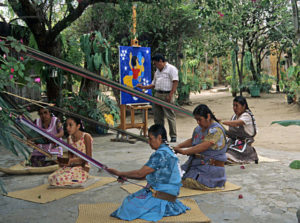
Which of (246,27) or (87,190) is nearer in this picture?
(87,190)

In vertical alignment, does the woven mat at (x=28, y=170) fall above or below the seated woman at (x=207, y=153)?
below

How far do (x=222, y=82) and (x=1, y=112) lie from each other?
21921 millimetres

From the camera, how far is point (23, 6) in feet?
21.8

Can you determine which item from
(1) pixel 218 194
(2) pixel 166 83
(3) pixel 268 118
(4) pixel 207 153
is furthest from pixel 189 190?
(3) pixel 268 118

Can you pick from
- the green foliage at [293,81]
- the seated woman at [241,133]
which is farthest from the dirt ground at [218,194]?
the green foliage at [293,81]

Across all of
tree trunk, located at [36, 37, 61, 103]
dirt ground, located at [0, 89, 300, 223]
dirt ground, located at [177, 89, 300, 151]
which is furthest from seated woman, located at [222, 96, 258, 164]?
tree trunk, located at [36, 37, 61, 103]

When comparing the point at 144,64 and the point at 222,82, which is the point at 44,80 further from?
the point at 222,82

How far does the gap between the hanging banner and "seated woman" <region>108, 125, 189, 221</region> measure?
4.43 metres

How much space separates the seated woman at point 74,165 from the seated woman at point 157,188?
1126 mm

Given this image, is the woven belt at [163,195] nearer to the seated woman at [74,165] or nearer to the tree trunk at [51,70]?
the seated woman at [74,165]

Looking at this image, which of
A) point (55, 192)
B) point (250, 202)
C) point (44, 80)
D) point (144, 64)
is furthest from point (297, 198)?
point (44, 80)

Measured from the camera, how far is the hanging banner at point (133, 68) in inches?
302

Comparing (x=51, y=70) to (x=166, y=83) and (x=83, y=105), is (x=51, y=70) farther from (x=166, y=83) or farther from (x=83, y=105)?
(x=166, y=83)

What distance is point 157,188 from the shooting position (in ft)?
10.7
